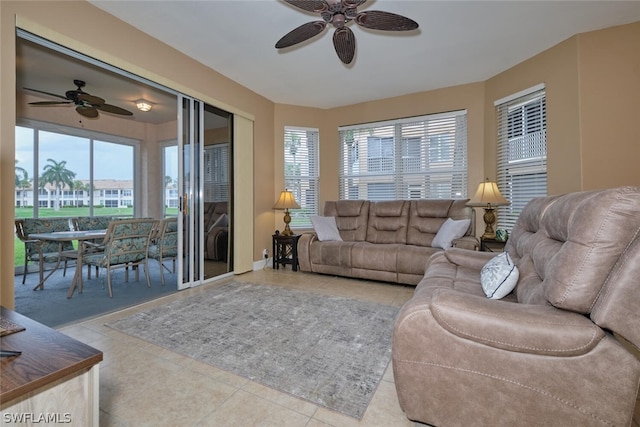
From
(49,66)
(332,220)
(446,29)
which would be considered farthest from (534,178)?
(49,66)

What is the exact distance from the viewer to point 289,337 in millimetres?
2119

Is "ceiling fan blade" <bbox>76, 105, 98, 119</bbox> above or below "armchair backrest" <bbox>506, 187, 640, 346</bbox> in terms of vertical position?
above

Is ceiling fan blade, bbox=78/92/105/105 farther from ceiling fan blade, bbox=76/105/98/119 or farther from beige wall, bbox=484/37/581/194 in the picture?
beige wall, bbox=484/37/581/194

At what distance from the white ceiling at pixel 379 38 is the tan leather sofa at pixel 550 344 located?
2268 millimetres

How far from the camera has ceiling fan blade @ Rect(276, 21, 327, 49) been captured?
222cm

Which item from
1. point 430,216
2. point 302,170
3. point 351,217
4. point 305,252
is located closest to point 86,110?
point 302,170

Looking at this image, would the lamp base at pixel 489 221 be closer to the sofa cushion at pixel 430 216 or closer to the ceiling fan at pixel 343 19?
the sofa cushion at pixel 430 216

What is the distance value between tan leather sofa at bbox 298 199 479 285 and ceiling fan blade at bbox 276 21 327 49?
2501 mm

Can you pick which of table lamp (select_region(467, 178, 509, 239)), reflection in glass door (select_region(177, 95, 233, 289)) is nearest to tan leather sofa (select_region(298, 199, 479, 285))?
table lamp (select_region(467, 178, 509, 239))

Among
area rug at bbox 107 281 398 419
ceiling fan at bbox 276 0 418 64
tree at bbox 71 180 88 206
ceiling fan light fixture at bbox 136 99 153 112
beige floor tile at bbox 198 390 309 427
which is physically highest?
ceiling fan light fixture at bbox 136 99 153 112

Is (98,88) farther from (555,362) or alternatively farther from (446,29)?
(555,362)

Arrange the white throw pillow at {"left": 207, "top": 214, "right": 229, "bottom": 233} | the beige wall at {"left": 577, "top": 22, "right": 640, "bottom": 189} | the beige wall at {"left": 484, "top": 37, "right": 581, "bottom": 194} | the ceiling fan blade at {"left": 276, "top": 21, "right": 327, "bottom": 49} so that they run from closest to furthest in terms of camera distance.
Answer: the ceiling fan blade at {"left": 276, "top": 21, "right": 327, "bottom": 49}, the beige wall at {"left": 577, "top": 22, "right": 640, "bottom": 189}, the beige wall at {"left": 484, "top": 37, "right": 581, "bottom": 194}, the white throw pillow at {"left": 207, "top": 214, "right": 229, "bottom": 233}

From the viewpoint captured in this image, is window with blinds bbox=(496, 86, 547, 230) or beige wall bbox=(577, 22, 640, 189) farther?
window with blinds bbox=(496, 86, 547, 230)

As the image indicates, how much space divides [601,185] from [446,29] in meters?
2.16
